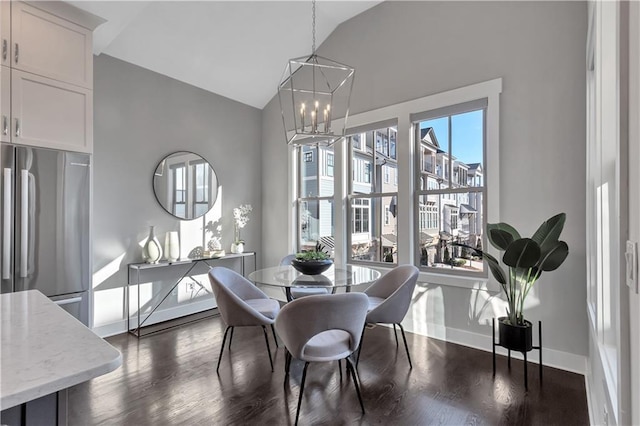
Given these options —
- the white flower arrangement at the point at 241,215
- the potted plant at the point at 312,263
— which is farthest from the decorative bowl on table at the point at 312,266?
the white flower arrangement at the point at 241,215

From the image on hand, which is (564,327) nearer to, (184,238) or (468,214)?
(468,214)

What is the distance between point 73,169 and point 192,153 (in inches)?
64.6

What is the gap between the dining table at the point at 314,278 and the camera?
8.90 feet

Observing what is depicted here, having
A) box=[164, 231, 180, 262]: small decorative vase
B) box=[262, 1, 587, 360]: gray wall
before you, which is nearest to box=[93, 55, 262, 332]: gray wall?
box=[164, 231, 180, 262]: small decorative vase

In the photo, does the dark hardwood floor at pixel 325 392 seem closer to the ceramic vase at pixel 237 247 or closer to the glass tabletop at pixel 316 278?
the glass tabletop at pixel 316 278

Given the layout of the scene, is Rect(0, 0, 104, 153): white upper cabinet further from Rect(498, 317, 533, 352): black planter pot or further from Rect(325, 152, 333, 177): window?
Rect(498, 317, 533, 352): black planter pot

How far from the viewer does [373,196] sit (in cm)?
421

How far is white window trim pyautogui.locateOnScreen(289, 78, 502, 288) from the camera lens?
10.4ft

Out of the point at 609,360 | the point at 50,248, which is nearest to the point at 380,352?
the point at 609,360

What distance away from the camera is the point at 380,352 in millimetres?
3166

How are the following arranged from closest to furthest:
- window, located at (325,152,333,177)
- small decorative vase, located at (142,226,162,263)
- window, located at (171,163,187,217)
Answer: small decorative vase, located at (142,226,162,263) → window, located at (171,163,187,217) → window, located at (325,152,333,177)

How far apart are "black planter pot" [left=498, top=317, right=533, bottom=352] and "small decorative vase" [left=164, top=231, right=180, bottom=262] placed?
351 cm

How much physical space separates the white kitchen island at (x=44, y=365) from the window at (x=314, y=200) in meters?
3.69

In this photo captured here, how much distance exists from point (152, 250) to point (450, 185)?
135 inches
